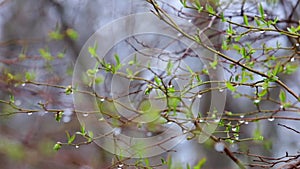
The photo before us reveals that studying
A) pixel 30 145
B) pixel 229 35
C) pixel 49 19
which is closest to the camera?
pixel 229 35

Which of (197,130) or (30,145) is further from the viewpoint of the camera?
(30,145)

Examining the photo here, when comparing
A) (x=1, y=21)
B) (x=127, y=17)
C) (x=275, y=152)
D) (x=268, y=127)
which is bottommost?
(x=275, y=152)

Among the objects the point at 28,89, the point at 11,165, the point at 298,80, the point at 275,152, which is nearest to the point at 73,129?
the point at 28,89

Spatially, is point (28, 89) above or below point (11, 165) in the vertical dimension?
above

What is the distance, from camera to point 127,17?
1.54m

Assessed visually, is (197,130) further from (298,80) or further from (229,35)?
(298,80)

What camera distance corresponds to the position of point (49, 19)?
220 cm

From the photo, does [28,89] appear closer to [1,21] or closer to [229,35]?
[1,21]

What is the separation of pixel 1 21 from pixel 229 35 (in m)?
1.59

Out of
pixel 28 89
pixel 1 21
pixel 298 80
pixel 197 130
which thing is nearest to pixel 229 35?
pixel 197 130

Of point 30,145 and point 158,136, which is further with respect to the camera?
point 30,145

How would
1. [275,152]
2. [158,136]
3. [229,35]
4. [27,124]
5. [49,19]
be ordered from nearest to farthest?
[229,35] < [158,136] < [275,152] < [27,124] < [49,19]

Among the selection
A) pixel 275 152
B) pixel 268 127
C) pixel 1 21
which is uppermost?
pixel 1 21

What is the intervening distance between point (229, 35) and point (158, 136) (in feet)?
1.47
